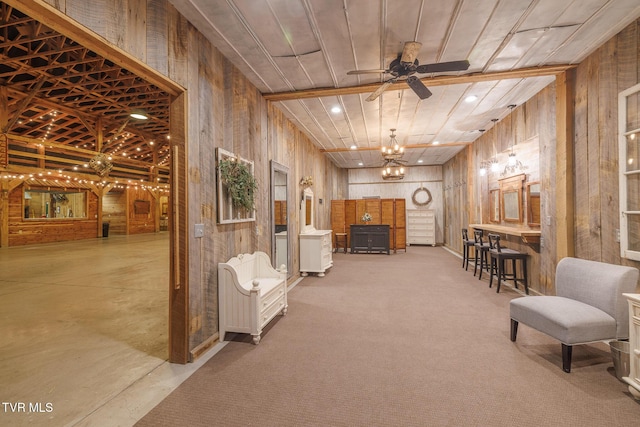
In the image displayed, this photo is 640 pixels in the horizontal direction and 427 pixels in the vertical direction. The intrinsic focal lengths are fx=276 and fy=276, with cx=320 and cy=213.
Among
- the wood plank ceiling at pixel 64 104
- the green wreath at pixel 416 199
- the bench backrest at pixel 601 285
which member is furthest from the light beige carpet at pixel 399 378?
the green wreath at pixel 416 199

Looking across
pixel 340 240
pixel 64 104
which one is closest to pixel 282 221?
pixel 340 240

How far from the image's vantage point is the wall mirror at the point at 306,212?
626cm

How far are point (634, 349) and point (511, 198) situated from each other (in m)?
4.01

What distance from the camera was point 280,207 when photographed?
547cm

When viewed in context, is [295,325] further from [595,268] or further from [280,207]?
[595,268]

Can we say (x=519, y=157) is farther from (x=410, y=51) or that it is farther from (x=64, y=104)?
(x=64, y=104)

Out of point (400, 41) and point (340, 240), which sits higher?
point (400, 41)

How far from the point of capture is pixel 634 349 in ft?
6.52

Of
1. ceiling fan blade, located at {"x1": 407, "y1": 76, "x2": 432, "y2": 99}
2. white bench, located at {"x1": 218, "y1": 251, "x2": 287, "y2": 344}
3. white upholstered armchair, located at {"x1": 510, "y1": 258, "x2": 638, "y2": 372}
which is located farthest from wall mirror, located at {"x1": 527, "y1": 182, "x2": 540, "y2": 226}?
white bench, located at {"x1": 218, "y1": 251, "x2": 287, "y2": 344}

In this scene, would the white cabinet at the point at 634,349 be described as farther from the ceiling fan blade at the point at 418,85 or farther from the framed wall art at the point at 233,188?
the framed wall art at the point at 233,188

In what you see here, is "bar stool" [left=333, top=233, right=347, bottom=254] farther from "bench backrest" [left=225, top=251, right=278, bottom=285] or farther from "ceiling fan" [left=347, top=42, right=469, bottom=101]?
"ceiling fan" [left=347, top=42, right=469, bottom=101]

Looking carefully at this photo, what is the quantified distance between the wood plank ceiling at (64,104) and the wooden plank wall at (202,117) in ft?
12.8

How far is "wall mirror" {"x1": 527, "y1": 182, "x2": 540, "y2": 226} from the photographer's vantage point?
465 cm

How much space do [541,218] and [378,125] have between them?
340 centimetres
